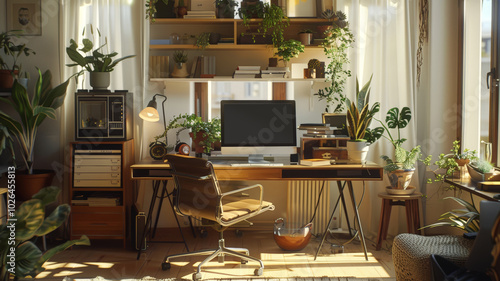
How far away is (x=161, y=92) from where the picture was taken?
4801 mm

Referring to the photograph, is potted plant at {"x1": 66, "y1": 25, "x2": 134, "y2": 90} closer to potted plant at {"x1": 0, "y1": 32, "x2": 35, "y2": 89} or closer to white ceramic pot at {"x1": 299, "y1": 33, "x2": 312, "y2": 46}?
potted plant at {"x1": 0, "y1": 32, "x2": 35, "y2": 89}

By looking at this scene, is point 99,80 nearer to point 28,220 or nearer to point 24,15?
point 24,15

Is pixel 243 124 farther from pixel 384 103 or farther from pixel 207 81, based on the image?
pixel 384 103

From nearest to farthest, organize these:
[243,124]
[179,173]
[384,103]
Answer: [179,173] < [243,124] < [384,103]

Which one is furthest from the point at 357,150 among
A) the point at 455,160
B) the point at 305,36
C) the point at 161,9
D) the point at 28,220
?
the point at 28,220

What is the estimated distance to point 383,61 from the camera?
180 inches

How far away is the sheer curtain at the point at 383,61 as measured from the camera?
178 inches

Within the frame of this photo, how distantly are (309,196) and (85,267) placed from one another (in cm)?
191

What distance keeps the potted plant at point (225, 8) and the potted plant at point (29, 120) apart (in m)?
1.36

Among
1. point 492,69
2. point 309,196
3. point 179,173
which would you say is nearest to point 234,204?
point 179,173

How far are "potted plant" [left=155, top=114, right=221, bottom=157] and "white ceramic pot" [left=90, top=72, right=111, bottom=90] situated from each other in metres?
0.60

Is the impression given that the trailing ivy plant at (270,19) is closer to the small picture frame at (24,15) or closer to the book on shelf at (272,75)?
the book on shelf at (272,75)

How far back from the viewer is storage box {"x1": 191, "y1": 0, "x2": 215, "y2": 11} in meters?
4.52

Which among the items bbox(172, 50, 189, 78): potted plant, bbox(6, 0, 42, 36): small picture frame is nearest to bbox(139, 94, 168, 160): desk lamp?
bbox(172, 50, 189, 78): potted plant
